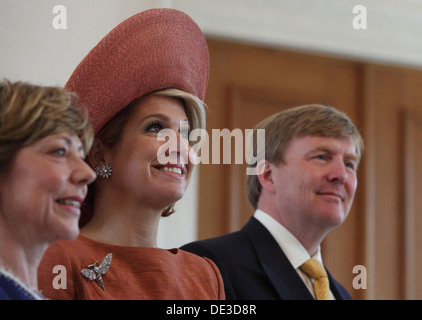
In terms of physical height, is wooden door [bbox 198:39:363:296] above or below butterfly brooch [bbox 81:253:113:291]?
above

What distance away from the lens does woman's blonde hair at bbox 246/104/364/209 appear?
2031 millimetres

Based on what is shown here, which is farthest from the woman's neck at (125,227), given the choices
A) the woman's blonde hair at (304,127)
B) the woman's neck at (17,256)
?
the woman's blonde hair at (304,127)

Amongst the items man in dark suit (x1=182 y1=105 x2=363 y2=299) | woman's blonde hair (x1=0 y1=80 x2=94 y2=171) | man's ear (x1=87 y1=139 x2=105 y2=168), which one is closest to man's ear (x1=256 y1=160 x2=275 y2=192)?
man in dark suit (x1=182 y1=105 x2=363 y2=299)

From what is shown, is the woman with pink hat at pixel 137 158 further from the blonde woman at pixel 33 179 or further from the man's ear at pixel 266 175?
the man's ear at pixel 266 175

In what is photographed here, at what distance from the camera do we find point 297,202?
79.1 inches

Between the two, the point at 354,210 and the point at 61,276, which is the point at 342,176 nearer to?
the point at 61,276

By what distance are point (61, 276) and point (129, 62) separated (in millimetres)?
424

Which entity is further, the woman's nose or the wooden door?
the wooden door

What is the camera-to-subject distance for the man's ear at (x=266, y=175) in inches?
82.7

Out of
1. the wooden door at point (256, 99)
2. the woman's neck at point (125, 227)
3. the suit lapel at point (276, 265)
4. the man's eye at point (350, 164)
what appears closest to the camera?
the woman's neck at point (125, 227)

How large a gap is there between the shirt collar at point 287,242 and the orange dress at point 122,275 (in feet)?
1.55

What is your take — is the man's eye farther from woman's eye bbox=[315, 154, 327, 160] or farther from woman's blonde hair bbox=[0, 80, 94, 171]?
woman's blonde hair bbox=[0, 80, 94, 171]

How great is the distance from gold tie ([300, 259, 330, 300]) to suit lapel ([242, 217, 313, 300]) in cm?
5

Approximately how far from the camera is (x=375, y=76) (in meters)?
3.67
